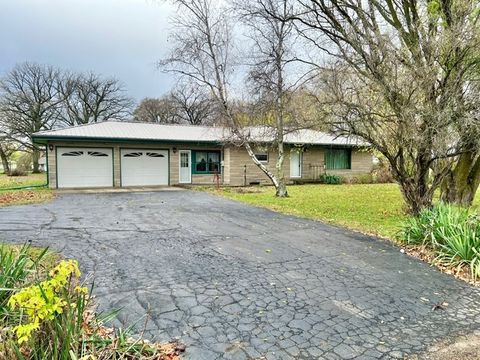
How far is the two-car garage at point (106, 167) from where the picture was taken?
55.6ft

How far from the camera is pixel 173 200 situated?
42.0 feet

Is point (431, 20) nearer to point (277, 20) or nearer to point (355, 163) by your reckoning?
point (277, 20)

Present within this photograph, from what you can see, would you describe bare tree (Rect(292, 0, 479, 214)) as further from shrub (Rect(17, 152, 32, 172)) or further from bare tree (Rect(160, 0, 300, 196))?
shrub (Rect(17, 152, 32, 172))

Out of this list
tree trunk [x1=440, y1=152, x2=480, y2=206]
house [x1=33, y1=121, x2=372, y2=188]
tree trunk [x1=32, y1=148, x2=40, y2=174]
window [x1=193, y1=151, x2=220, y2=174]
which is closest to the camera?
tree trunk [x1=440, y1=152, x2=480, y2=206]

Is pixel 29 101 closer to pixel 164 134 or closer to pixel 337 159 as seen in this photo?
pixel 164 134

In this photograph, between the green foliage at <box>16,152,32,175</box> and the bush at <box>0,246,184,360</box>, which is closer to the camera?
the bush at <box>0,246,184,360</box>

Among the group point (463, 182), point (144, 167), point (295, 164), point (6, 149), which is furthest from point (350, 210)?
point (6, 149)

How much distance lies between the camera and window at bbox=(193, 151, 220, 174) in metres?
20.4

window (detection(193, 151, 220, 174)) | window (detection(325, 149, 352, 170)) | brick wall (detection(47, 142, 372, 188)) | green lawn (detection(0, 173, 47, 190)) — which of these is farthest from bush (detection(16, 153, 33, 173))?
window (detection(325, 149, 352, 170))

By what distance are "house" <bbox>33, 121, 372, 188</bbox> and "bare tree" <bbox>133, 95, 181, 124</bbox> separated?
17421mm

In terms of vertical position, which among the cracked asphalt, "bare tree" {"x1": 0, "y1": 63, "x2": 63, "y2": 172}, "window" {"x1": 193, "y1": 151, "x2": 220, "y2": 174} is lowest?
the cracked asphalt

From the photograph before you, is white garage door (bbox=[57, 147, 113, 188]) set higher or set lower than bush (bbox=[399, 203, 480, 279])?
higher

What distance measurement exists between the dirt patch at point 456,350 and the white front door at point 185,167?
699 inches

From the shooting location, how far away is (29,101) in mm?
Result: 30562
